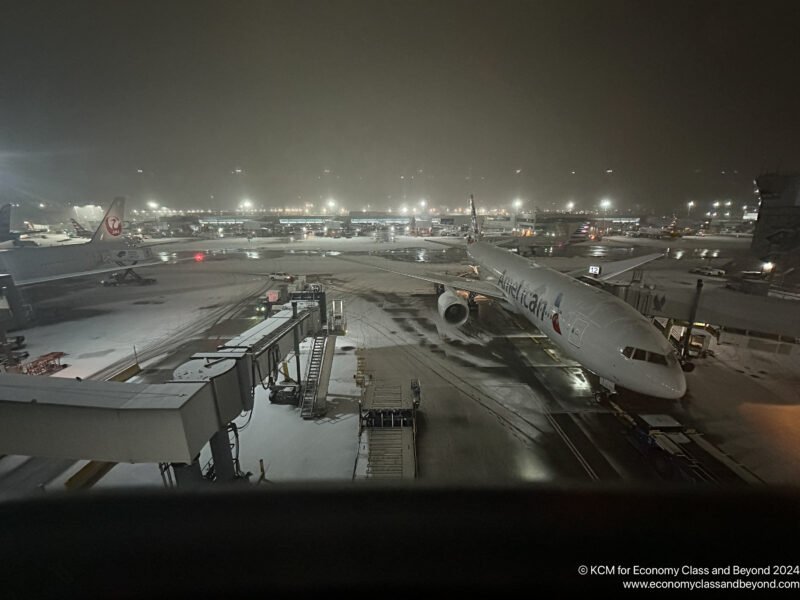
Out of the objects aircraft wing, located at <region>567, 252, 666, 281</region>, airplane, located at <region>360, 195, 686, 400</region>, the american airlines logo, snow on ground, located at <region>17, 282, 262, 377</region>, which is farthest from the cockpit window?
snow on ground, located at <region>17, 282, 262, 377</region>

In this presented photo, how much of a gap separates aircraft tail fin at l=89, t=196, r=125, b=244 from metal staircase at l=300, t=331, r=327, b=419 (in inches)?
1429

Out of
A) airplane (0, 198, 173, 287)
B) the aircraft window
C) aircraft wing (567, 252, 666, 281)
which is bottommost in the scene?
the aircraft window

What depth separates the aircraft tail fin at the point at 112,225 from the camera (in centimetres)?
3788

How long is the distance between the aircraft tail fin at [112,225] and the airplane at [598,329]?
1540 inches

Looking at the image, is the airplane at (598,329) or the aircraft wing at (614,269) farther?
the aircraft wing at (614,269)

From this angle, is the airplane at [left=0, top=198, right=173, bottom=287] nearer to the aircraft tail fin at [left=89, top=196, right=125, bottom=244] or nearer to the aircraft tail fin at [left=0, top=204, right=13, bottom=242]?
the aircraft tail fin at [left=89, top=196, right=125, bottom=244]

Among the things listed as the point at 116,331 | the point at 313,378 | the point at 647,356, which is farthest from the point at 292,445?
the point at 116,331

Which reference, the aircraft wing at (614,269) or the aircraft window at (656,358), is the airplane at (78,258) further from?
the aircraft wing at (614,269)

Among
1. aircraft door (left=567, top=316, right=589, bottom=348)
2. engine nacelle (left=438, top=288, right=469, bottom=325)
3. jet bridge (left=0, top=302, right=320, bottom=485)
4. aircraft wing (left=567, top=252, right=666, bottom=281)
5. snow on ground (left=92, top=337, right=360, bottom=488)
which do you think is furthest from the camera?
aircraft wing (left=567, top=252, right=666, bottom=281)

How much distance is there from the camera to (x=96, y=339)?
901 inches

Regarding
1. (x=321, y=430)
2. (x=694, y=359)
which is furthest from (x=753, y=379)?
(x=321, y=430)

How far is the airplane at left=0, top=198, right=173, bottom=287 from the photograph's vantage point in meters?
29.5

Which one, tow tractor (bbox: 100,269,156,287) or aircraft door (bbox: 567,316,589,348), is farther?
tow tractor (bbox: 100,269,156,287)

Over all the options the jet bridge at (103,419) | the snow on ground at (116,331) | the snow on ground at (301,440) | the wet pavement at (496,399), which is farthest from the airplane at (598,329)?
the snow on ground at (116,331)
